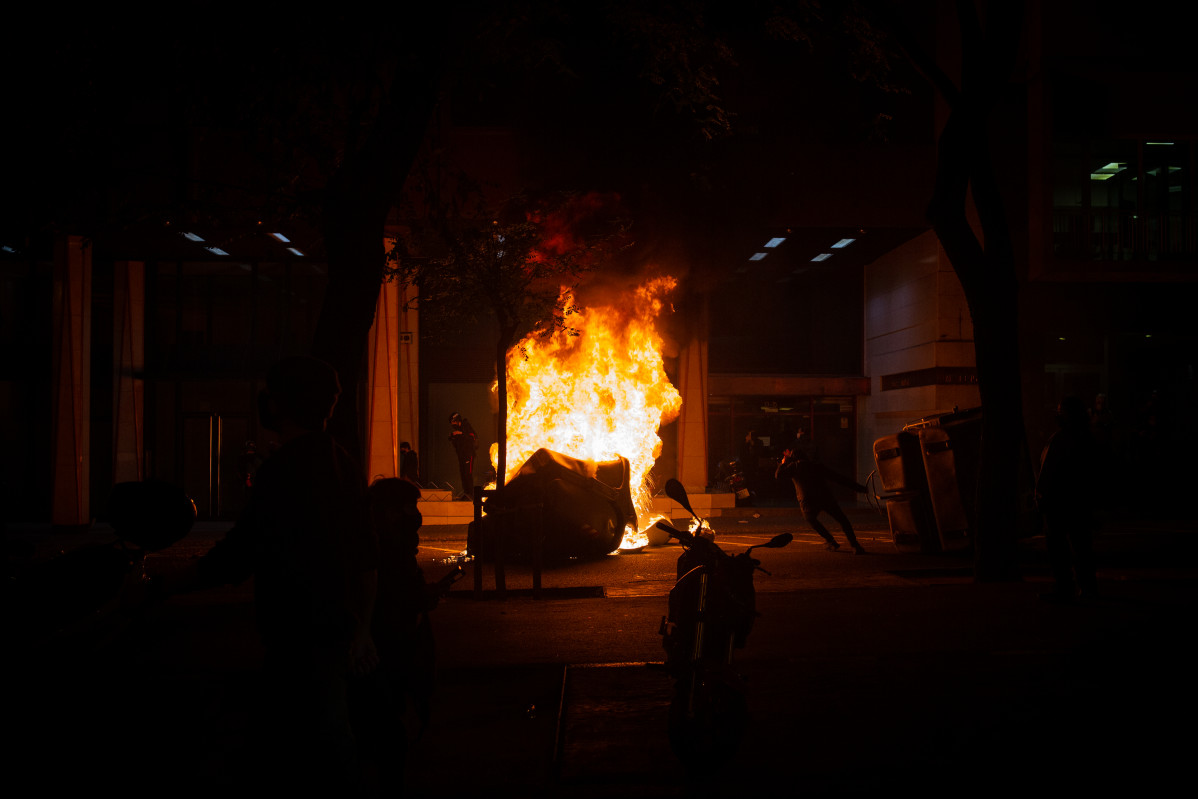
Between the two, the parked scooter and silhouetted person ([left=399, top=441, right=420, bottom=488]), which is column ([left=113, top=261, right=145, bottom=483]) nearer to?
silhouetted person ([left=399, top=441, right=420, bottom=488])

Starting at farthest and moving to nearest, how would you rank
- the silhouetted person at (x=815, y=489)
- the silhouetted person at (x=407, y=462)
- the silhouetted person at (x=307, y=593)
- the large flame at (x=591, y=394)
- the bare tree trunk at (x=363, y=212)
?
the silhouetted person at (x=407, y=462) < the large flame at (x=591, y=394) < the silhouetted person at (x=815, y=489) < the bare tree trunk at (x=363, y=212) < the silhouetted person at (x=307, y=593)

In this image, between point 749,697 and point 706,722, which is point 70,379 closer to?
point 749,697

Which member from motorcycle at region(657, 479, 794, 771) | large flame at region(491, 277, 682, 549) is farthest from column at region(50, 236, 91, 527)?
motorcycle at region(657, 479, 794, 771)

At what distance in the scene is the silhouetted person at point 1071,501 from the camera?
317 inches

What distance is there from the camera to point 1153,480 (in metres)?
17.3

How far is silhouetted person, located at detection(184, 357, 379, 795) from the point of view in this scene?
2730 millimetres

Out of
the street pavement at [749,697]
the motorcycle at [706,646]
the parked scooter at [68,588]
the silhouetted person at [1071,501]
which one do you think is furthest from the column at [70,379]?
the silhouetted person at [1071,501]

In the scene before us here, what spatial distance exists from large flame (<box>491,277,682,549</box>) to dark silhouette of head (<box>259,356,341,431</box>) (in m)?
11.1

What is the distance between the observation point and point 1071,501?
8.08 meters

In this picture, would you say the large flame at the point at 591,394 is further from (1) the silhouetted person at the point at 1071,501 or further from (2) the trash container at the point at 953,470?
(1) the silhouetted person at the point at 1071,501

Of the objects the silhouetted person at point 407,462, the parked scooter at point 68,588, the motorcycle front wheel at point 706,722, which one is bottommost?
the motorcycle front wheel at point 706,722

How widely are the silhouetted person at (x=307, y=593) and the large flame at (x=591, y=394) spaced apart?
37.0ft

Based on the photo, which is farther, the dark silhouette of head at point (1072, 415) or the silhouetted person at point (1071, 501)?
the dark silhouette of head at point (1072, 415)

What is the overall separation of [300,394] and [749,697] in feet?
11.3
